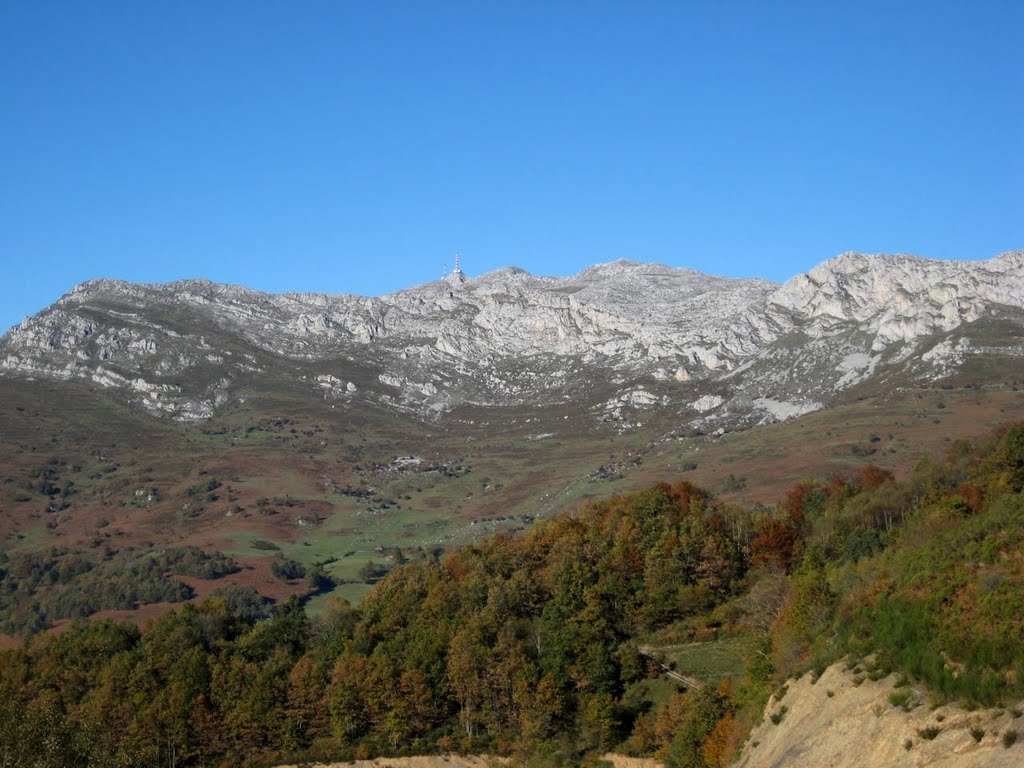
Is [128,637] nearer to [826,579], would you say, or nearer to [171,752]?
[171,752]

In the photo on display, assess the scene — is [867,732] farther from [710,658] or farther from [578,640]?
[578,640]

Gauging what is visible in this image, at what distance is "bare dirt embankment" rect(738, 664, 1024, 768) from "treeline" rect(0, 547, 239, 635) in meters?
117

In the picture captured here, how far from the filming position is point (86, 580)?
15975cm

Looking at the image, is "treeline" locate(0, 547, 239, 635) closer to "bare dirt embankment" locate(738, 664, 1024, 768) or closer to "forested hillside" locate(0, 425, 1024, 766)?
"forested hillside" locate(0, 425, 1024, 766)

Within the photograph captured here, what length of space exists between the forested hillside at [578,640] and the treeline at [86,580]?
207ft

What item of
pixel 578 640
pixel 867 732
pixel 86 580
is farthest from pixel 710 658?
pixel 86 580

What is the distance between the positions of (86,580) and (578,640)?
11332 centimetres

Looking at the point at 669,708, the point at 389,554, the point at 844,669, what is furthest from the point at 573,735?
the point at 389,554

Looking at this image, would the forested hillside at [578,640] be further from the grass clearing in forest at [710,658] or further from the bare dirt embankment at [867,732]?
the bare dirt embankment at [867,732]

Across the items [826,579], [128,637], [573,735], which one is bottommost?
[573,735]

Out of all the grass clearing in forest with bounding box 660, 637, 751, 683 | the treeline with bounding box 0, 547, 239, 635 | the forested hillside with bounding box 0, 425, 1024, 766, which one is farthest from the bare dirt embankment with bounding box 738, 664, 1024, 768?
the treeline with bounding box 0, 547, 239, 635

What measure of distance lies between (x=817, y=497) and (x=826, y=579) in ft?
102

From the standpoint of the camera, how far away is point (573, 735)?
2410 inches

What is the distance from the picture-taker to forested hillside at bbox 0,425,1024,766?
47.3 m
